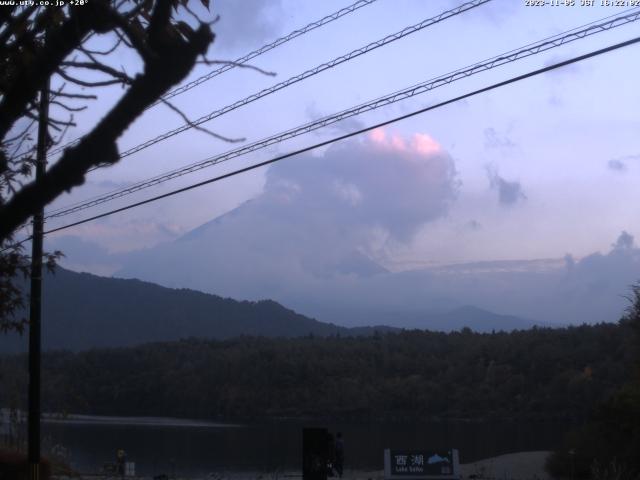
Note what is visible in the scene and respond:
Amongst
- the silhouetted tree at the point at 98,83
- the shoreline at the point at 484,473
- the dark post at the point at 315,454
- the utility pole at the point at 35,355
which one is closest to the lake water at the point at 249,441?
the shoreline at the point at 484,473

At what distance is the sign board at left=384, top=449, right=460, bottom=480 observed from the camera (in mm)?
18766

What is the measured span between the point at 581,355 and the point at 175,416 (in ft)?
85.6

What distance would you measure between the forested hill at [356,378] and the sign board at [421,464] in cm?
3409

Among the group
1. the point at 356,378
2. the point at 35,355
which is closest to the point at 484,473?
the point at 35,355

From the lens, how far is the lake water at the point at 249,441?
34906 millimetres

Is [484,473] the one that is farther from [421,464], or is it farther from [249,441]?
[249,441]

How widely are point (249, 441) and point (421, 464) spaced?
24.9m

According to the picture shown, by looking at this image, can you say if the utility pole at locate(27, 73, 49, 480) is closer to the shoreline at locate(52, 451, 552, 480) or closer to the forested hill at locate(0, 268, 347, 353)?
the shoreline at locate(52, 451, 552, 480)

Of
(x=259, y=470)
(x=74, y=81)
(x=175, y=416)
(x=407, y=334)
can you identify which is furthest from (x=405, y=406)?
(x=74, y=81)

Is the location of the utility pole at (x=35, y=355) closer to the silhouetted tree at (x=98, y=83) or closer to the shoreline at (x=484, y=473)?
the shoreline at (x=484, y=473)

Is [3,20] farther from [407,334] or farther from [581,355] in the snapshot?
[407,334]

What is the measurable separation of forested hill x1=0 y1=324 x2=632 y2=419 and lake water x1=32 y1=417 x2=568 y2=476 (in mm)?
4329

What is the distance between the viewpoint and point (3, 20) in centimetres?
700

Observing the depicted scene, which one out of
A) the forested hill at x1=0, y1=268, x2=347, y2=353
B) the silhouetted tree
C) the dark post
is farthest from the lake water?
the forested hill at x1=0, y1=268, x2=347, y2=353
